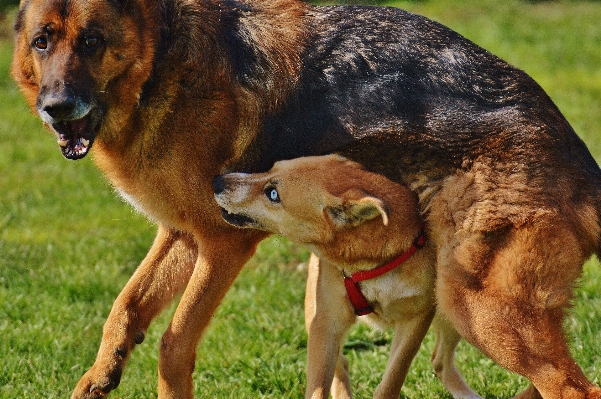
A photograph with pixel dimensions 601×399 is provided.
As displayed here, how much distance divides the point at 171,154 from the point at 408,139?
4.39 ft

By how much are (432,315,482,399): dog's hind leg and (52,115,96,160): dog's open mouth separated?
2.43 m

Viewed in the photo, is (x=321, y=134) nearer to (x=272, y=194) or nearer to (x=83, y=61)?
(x=272, y=194)

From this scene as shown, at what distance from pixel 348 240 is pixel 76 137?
1.70 m

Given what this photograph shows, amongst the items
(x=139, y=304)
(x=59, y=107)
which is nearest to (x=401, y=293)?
(x=139, y=304)

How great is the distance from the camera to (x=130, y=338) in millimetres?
5562

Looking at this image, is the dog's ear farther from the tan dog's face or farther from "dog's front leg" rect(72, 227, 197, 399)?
"dog's front leg" rect(72, 227, 197, 399)

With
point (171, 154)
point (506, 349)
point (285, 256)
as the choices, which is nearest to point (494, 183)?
point (506, 349)

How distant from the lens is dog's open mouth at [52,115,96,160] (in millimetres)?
5031

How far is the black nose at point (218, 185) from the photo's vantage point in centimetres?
526

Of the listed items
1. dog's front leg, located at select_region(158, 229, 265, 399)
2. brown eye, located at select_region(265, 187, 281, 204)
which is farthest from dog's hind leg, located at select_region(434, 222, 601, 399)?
dog's front leg, located at select_region(158, 229, 265, 399)

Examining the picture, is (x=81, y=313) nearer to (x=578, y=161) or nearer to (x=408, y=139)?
(x=408, y=139)

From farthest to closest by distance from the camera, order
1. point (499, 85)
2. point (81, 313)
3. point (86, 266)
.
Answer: point (86, 266) < point (81, 313) < point (499, 85)

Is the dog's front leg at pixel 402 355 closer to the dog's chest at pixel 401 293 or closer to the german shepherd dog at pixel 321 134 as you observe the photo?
the dog's chest at pixel 401 293

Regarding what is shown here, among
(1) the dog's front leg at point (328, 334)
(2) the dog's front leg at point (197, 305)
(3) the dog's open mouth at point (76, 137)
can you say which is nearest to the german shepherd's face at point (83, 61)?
(3) the dog's open mouth at point (76, 137)
